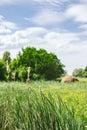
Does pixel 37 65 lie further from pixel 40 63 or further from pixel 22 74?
pixel 22 74

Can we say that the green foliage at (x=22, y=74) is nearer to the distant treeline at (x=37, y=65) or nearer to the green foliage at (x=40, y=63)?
the distant treeline at (x=37, y=65)

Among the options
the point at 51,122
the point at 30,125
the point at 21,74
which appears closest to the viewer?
the point at 51,122

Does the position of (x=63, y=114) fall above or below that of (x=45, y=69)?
below

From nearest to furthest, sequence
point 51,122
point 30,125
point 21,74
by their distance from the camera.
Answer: point 51,122 → point 30,125 → point 21,74

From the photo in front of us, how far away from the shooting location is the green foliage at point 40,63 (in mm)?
40281

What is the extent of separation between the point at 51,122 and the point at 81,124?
0.66 m

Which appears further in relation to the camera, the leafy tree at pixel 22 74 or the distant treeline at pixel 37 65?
the distant treeline at pixel 37 65

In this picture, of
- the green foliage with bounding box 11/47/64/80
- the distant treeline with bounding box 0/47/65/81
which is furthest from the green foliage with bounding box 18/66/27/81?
the green foliage with bounding box 11/47/64/80

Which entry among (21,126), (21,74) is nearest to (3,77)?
(21,74)

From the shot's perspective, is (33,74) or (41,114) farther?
(33,74)

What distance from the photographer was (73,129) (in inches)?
210

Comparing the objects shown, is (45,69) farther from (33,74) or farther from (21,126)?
(21,126)

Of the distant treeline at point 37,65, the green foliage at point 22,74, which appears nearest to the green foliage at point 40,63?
the distant treeline at point 37,65

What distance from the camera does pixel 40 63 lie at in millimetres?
40688
